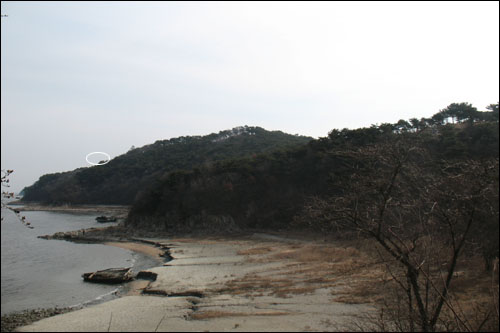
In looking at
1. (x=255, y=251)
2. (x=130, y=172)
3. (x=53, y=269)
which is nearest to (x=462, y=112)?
(x=255, y=251)

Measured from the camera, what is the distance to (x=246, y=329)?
15.0m

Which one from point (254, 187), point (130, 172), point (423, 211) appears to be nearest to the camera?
point (423, 211)

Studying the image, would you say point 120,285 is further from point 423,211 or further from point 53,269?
point 423,211

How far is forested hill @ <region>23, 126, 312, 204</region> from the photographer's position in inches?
3206

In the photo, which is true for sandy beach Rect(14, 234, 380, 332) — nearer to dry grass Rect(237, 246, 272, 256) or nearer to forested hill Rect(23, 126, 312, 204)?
dry grass Rect(237, 246, 272, 256)

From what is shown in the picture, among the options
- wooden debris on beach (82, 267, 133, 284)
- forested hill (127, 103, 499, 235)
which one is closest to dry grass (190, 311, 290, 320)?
wooden debris on beach (82, 267, 133, 284)

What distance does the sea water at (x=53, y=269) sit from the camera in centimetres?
2344

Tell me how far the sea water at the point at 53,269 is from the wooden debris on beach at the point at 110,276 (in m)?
0.59

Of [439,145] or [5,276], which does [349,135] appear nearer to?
[439,145]

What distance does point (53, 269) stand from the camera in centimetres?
3212

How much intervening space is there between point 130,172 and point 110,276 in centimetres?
6662

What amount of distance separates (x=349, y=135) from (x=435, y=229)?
4574cm

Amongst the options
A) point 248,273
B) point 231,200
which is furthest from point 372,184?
point 231,200

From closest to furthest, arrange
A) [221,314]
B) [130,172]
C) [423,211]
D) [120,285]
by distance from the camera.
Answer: [423,211], [221,314], [120,285], [130,172]
